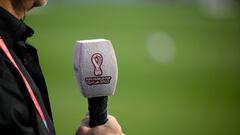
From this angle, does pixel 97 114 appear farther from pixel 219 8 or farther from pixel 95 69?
pixel 219 8

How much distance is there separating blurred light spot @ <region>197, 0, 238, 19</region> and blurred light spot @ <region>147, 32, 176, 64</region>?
6.69 ft

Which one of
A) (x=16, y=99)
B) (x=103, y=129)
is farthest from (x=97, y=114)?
(x=16, y=99)

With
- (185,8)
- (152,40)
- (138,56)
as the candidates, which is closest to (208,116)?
(138,56)

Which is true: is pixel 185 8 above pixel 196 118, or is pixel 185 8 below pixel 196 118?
above

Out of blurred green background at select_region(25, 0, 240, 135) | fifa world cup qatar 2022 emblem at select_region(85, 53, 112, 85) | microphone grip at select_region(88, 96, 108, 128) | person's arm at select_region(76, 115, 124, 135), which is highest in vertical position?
fifa world cup qatar 2022 emblem at select_region(85, 53, 112, 85)

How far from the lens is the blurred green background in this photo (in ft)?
21.4

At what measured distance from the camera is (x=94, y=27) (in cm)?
1096

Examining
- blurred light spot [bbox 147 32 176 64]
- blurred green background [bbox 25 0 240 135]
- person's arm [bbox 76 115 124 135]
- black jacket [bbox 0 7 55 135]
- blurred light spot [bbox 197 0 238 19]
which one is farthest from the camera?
blurred light spot [bbox 197 0 238 19]

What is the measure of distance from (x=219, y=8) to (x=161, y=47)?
416 centimetres

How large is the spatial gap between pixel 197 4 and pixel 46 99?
1267 cm

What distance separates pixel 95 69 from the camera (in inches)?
67.2

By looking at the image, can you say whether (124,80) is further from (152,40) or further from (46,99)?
(46,99)

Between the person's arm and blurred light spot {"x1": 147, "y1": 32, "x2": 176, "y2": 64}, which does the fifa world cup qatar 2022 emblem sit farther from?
blurred light spot {"x1": 147, "y1": 32, "x2": 176, "y2": 64}

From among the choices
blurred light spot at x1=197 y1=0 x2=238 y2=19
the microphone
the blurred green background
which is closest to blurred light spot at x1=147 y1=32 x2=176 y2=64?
the blurred green background
